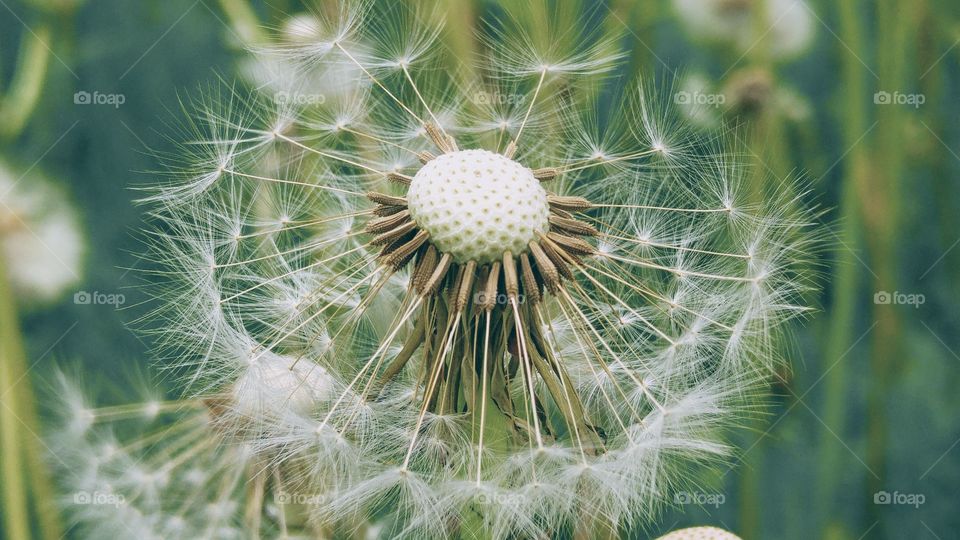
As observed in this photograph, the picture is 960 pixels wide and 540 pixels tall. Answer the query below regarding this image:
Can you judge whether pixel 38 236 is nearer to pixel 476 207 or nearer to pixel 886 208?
pixel 476 207

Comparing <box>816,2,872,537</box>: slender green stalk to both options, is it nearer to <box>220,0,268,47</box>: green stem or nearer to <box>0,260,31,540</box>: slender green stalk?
<box>220,0,268,47</box>: green stem

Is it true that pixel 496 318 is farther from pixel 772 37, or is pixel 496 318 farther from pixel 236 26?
pixel 772 37

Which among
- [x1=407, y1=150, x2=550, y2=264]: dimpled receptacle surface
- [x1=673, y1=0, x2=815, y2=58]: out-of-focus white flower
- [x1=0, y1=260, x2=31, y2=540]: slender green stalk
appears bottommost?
[x1=0, y1=260, x2=31, y2=540]: slender green stalk

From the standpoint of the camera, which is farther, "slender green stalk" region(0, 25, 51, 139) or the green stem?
"slender green stalk" region(0, 25, 51, 139)

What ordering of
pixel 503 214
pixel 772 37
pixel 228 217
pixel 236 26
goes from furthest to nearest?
pixel 772 37 → pixel 236 26 → pixel 228 217 → pixel 503 214

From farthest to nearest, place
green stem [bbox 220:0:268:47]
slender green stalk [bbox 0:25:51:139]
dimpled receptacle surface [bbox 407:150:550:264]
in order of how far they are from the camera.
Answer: slender green stalk [bbox 0:25:51:139] < green stem [bbox 220:0:268:47] < dimpled receptacle surface [bbox 407:150:550:264]

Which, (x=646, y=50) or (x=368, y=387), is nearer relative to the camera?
(x=368, y=387)

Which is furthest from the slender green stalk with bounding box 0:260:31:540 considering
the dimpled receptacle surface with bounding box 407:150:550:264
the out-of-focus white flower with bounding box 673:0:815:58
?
the out-of-focus white flower with bounding box 673:0:815:58

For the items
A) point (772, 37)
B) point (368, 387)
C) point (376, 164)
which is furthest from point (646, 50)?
point (368, 387)
